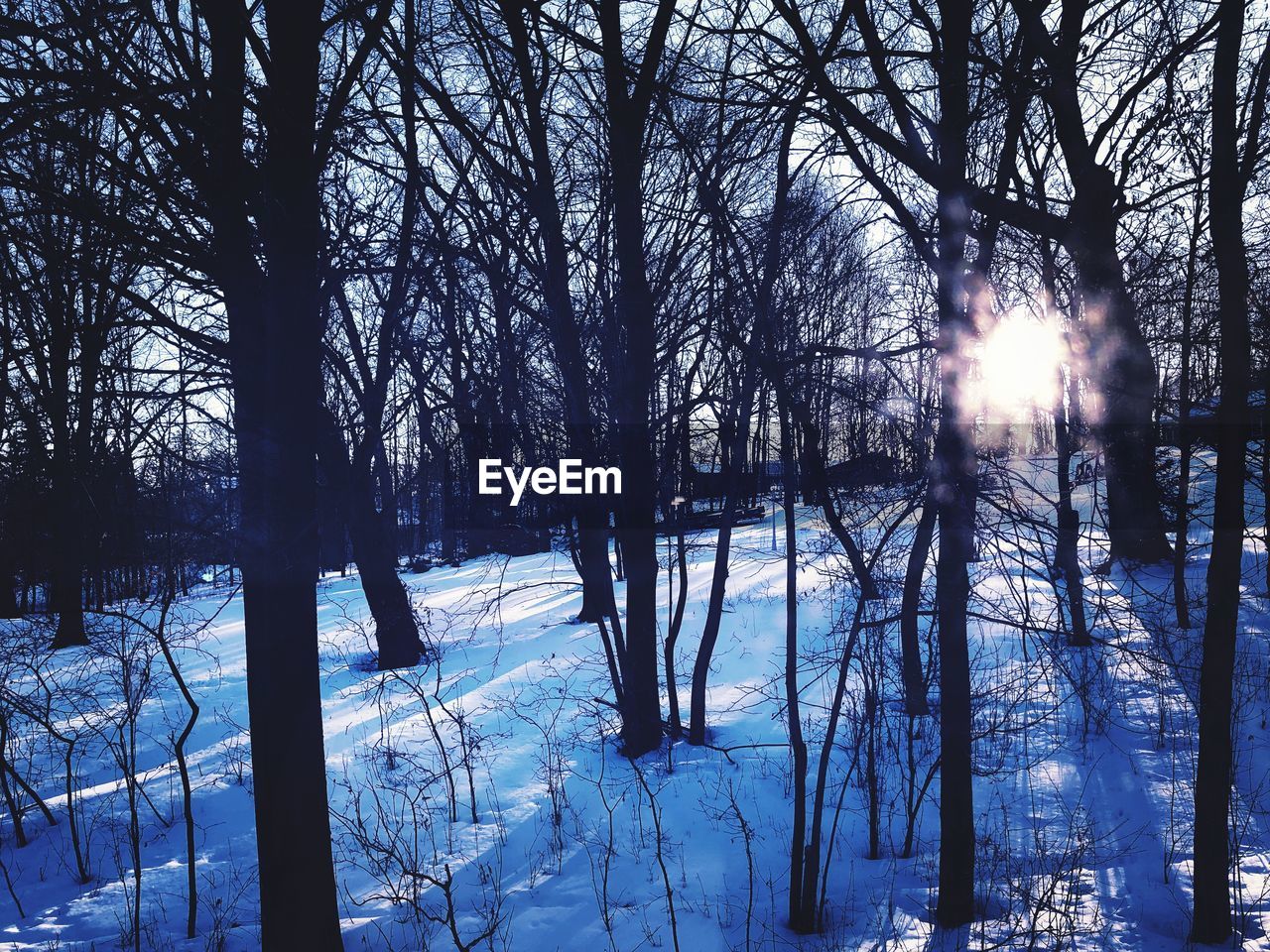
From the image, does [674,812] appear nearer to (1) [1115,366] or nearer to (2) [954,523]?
(2) [954,523]

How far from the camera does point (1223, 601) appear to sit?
468 cm

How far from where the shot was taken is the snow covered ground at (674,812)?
17.2 ft

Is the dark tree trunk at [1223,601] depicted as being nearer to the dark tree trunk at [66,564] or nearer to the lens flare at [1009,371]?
the lens flare at [1009,371]

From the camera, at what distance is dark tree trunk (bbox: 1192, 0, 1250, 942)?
4.61 metres

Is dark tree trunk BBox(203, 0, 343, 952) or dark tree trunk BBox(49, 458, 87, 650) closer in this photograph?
dark tree trunk BBox(203, 0, 343, 952)

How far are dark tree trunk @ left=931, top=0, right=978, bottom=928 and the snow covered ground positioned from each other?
0.20m

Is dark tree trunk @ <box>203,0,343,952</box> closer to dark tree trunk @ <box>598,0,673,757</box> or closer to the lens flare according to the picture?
dark tree trunk @ <box>598,0,673,757</box>

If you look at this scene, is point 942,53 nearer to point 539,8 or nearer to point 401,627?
point 539,8

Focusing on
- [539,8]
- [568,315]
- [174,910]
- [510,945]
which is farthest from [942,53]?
[174,910]

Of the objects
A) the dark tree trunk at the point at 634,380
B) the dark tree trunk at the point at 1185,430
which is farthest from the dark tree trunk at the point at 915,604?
the dark tree trunk at the point at 1185,430

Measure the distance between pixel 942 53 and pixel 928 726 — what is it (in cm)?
649

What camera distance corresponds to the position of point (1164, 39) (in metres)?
5.00

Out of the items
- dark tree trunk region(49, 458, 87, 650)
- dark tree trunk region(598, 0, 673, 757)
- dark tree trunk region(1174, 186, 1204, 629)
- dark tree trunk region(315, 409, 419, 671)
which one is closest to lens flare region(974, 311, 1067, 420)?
dark tree trunk region(1174, 186, 1204, 629)

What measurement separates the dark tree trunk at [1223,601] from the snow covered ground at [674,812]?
377 mm
